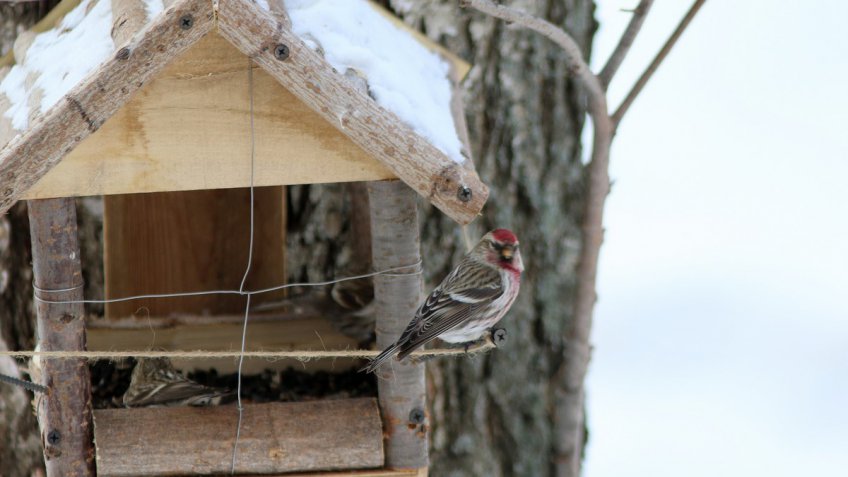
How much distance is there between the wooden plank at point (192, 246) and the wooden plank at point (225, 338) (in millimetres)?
161

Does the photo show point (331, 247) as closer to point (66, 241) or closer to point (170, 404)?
point (170, 404)

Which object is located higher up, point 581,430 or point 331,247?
point 331,247

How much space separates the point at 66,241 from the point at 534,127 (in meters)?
1.53

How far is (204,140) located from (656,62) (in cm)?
154

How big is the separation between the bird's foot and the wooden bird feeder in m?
0.19

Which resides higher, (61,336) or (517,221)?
(517,221)

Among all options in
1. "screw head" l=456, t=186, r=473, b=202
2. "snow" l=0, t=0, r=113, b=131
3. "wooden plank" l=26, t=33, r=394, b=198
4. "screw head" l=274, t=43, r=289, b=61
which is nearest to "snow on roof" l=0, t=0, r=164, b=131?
"snow" l=0, t=0, r=113, b=131

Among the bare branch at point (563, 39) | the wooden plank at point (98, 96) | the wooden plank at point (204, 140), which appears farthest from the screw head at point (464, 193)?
the bare branch at point (563, 39)

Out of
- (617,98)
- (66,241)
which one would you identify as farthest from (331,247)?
(617,98)

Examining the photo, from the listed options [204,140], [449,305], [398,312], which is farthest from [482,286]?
[204,140]

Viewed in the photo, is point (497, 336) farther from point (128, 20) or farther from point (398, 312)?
point (128, 20)

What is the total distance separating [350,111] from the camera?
1930mm

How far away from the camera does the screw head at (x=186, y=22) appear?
183 centimetres

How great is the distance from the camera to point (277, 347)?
2.80 meters
